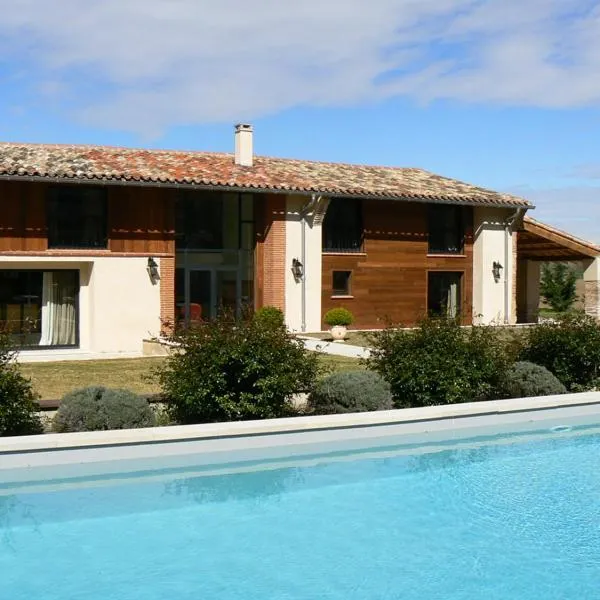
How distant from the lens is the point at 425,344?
44.3ft

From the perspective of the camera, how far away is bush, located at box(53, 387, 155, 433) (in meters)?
11.0

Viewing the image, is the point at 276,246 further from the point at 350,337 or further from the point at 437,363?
the point at 437,363

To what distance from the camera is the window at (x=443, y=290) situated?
30.3 m

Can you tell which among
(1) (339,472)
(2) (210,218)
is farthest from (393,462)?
(2) (210,218)

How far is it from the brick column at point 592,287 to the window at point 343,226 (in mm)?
9333

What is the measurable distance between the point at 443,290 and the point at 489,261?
1961 millimetres

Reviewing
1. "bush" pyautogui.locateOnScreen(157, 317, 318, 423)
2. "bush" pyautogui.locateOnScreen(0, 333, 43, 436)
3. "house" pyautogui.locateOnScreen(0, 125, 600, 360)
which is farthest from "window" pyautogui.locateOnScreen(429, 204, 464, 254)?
"bush" pyautogui.locateOnScreen(0, 333, 43, 436)

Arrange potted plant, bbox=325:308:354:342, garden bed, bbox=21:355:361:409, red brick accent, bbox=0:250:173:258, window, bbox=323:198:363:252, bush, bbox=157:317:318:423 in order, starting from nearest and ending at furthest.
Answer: bush, bbox=157:317:318:423, garden bed, bbox=21:355:361:409, red brick accent, bbox=0:250:173:258, potted plant, bbox=325:308:354:342, window, bbox=323:198:363:252

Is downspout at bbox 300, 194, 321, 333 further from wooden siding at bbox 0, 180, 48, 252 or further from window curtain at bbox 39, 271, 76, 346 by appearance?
wooden siding at bbox 0, 180, 48, 252

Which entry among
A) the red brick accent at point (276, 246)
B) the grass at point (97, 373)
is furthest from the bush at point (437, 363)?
the red brick accent at point (276, 246)

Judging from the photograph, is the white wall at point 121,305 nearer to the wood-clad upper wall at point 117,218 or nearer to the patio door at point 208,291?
the wood-clad upper wall at point 117,218

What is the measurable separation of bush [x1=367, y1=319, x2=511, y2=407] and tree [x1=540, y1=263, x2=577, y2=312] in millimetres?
30842

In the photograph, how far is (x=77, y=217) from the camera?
23750 mm

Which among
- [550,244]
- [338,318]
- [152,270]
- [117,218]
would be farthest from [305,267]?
[550,244]
